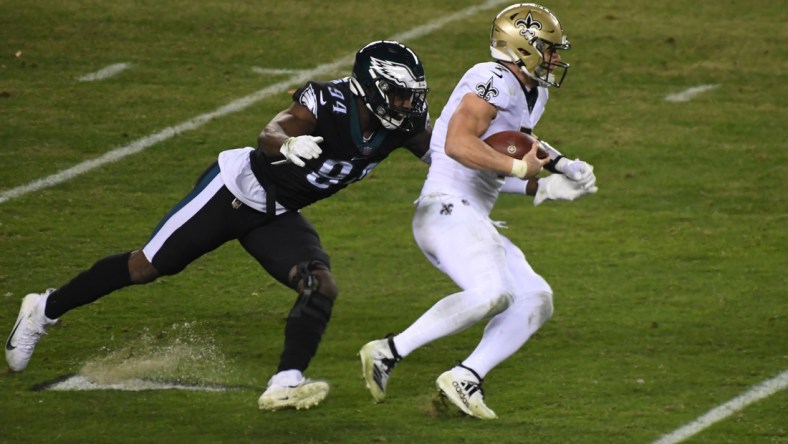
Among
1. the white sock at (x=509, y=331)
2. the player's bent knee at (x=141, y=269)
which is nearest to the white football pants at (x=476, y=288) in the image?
the white sock at (x=509, y=331)

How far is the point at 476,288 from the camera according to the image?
6.75 meters

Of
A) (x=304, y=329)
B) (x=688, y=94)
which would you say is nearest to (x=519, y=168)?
(x=304, y=329)

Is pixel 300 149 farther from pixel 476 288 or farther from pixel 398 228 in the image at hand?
pixel 398 228

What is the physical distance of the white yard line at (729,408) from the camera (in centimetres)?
665

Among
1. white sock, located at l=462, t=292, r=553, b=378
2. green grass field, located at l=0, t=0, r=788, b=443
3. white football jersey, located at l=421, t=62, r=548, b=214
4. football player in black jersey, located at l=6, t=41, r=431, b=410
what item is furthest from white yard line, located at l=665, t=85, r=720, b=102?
white sock, located at l=462, t=292, r=553, b=378

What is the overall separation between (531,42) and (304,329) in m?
1.71

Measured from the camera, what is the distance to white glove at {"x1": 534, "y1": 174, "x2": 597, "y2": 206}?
711cm

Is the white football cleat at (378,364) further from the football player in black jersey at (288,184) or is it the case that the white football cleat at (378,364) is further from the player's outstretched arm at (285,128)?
the player's outstretched arm at (285,128)

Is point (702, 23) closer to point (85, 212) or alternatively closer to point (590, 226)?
point (590, 226)

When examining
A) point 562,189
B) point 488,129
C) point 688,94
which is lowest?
point 688,94

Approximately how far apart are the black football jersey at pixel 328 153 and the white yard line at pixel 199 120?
3461mm

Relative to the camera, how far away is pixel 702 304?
8.45 metres

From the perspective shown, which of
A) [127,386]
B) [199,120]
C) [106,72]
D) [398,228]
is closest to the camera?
[127,386]

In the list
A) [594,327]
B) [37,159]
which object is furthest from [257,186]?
[37,159]
